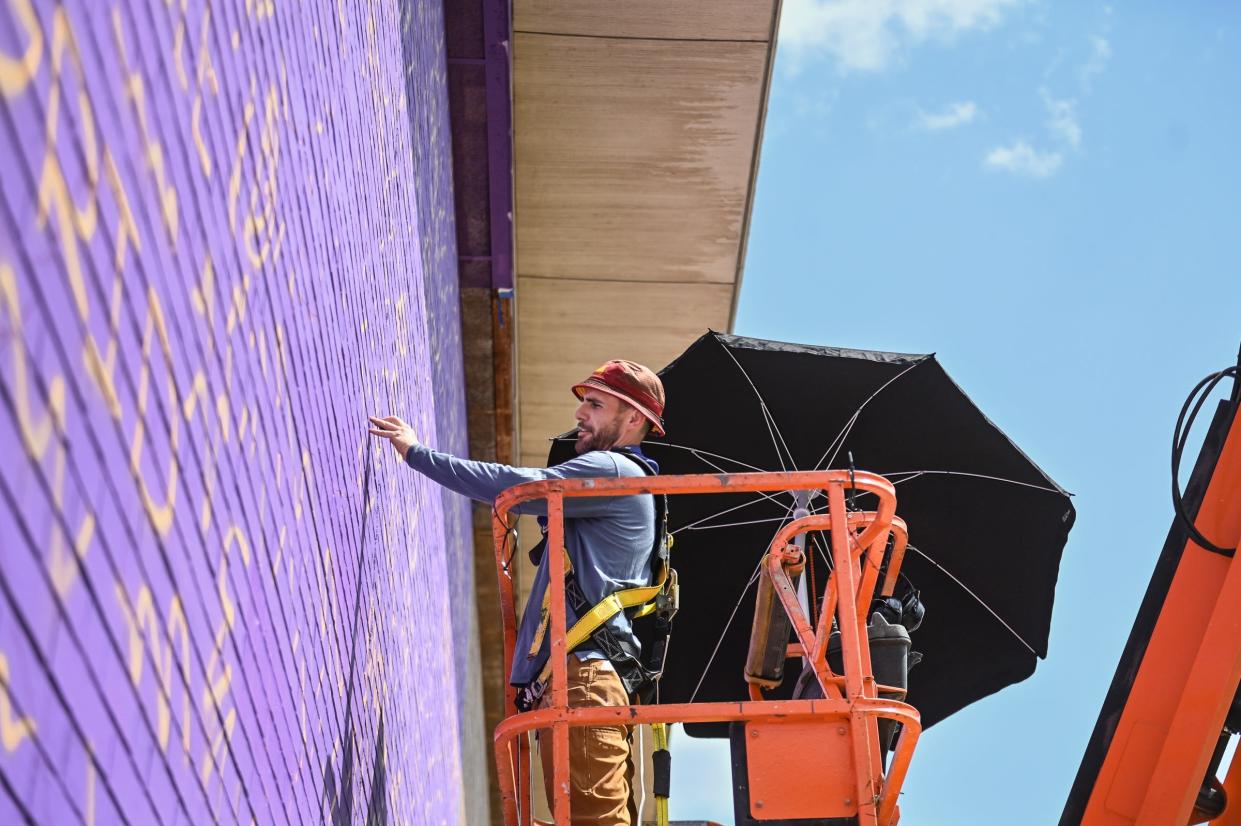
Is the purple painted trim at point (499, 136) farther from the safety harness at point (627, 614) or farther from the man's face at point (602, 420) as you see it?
the safety harness at point (627, 614)

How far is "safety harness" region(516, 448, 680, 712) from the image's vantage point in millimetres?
4578

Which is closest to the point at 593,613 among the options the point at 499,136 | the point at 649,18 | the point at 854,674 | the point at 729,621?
the point at 854,674

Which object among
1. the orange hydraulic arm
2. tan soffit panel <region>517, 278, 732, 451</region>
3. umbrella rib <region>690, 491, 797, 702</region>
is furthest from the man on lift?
tan soffit panel <region>517, 278, 732, 451</region>

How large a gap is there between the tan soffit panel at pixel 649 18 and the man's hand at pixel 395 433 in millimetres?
6369

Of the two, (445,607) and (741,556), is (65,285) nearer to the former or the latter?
(741,556)

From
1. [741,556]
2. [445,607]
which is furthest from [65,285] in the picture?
[445,607]

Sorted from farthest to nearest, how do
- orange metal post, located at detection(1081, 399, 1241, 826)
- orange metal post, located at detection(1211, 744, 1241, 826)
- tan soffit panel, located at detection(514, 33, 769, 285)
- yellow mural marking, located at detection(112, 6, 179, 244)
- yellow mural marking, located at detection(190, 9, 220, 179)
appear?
→ 1. tan soffit panel, located at detection(514, 33, 769, 285)
2. orange metal post, located at detection(1211, 744, 1241, 826)
3. orange metal post, located at detection(1081, 399, 1241, 826)
4. yellow mural marking, located at detection(190, 9, 220, 179)
5. yellow mural marking, located at detection(112, 6, 179, 244)

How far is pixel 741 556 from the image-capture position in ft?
21.6

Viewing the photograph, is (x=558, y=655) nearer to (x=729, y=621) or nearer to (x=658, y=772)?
(x=658, y=772)

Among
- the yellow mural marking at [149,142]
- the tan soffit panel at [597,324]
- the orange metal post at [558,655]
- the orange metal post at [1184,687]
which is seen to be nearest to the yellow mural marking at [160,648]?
the yellow mural marking at [149,142]

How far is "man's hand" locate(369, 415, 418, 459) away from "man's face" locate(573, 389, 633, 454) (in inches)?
26.5

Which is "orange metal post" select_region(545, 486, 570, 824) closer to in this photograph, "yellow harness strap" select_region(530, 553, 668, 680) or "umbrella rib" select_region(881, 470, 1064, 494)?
"yellow harness strap" select_region(530, 553, 668, 680)

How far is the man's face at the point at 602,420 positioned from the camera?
201 inches

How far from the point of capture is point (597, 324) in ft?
45.1
